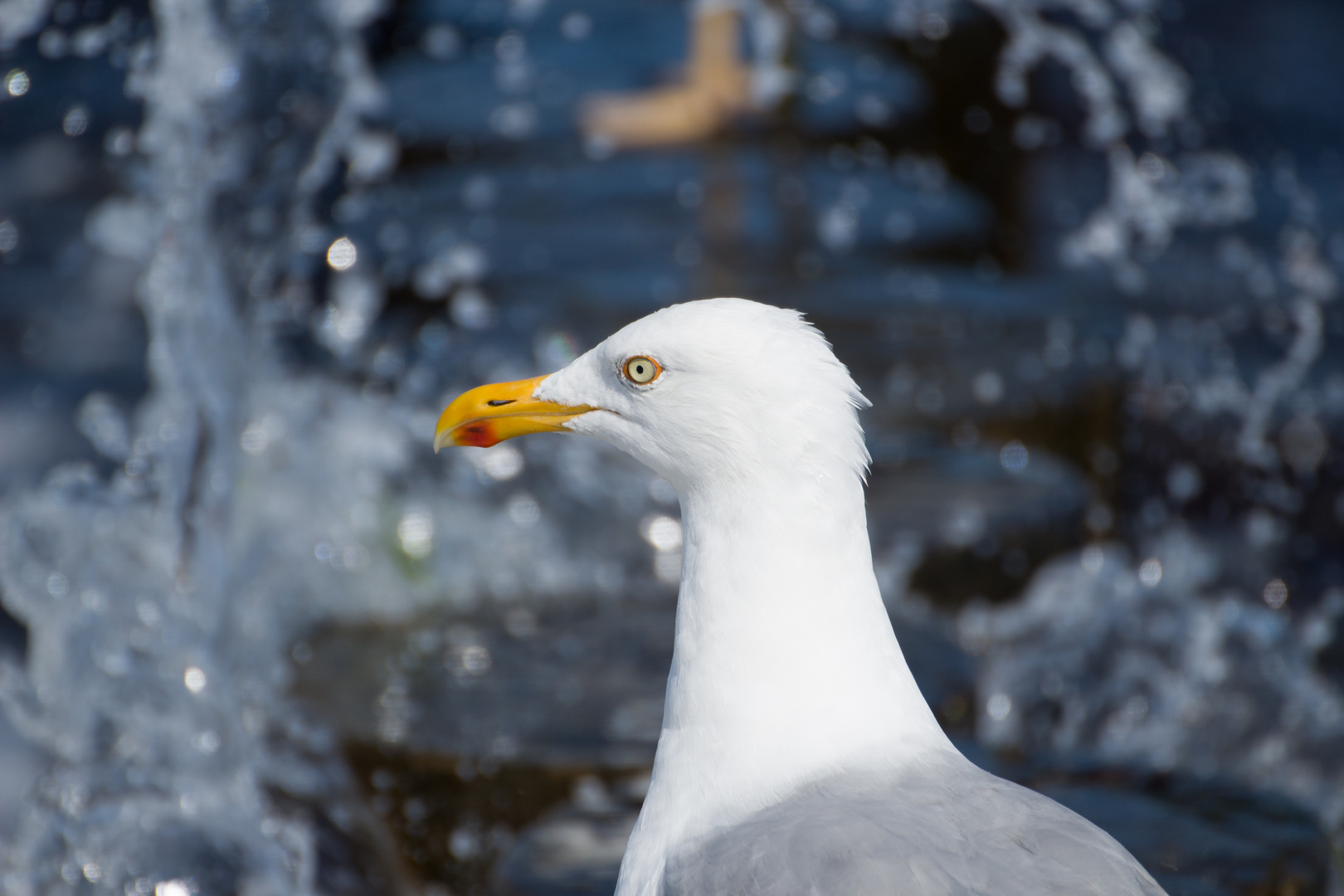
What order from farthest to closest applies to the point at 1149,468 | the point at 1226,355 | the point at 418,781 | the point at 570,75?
the point at 570,75, the point at 1226,355, the point at 1149,468, the point at 418,781

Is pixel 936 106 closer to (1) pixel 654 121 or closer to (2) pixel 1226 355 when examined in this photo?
(1) pixel 654 121

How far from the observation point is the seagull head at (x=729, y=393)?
1747mm

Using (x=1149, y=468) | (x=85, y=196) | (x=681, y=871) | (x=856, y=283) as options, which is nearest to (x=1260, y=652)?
(x=1149, y=468)

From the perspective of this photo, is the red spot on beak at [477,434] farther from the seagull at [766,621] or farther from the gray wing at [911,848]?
the gray wing at [911,848]

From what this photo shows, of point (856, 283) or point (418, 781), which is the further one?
point (856, 283)

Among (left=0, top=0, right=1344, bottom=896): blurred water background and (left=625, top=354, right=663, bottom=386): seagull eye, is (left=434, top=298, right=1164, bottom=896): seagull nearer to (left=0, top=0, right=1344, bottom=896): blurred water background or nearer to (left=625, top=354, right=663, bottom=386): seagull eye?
(left=625, top=354, right=663, bottom=386): seagull eye

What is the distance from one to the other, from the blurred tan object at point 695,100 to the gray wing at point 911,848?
5562mm

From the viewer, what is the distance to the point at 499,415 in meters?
1.98

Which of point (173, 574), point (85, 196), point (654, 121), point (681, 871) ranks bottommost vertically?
point (85, 196)

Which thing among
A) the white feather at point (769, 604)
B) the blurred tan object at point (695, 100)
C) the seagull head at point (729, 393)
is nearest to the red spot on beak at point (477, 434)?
the seagull head at point (729, 393)

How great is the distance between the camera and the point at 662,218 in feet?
25.2

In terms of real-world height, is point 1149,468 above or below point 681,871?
below

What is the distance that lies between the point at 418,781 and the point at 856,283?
4.43 metres

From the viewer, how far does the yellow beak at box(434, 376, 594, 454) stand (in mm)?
1977
